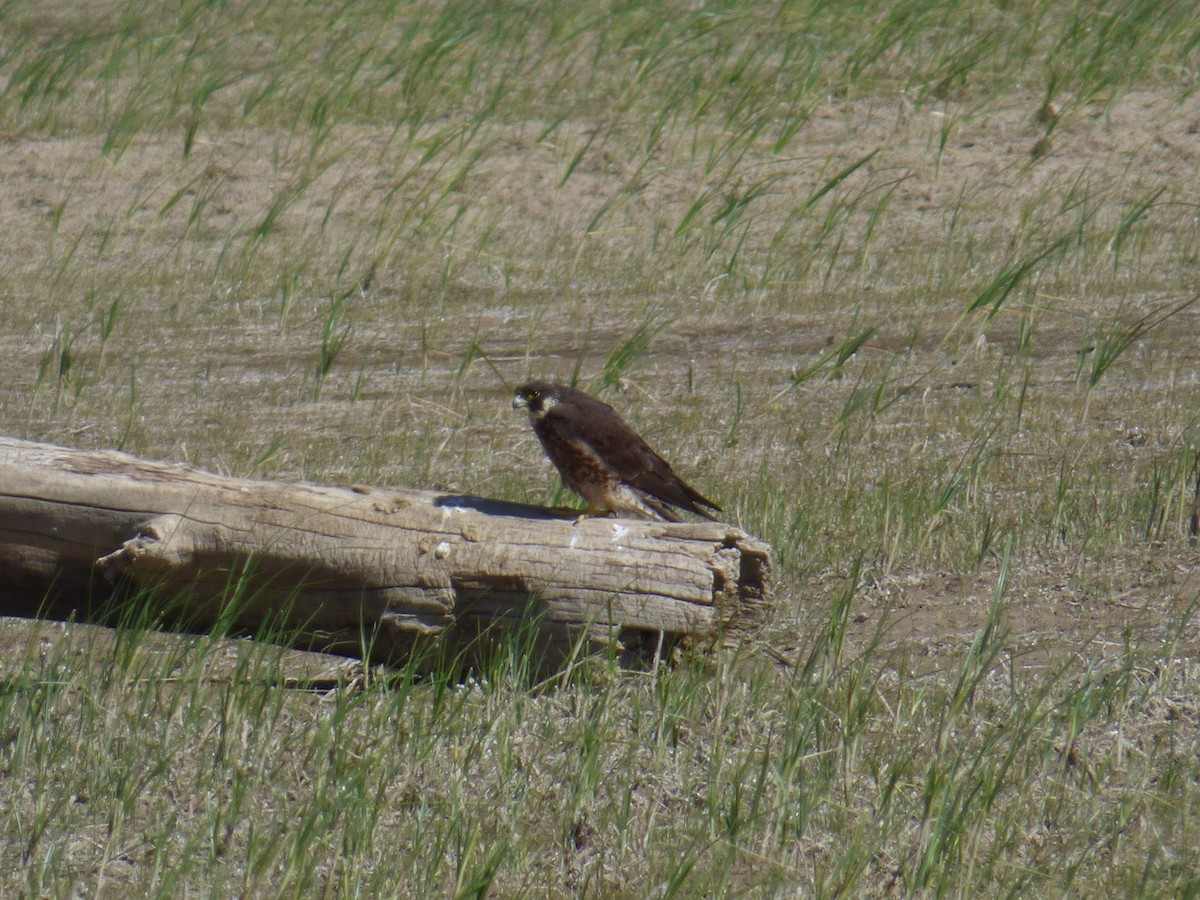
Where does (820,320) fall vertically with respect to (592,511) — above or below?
above

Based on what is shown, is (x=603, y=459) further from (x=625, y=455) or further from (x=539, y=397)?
(x=539, y=397)

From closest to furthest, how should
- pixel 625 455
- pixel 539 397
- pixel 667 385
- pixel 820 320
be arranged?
pixel 625 455 → pixel 539 397 → pixel 667 385 → pixel 820 320

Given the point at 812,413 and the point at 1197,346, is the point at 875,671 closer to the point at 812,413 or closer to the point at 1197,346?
the point at 812,413

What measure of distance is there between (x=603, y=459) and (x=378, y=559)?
847mm

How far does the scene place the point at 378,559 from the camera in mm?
4180

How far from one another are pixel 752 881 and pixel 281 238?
22.5ft

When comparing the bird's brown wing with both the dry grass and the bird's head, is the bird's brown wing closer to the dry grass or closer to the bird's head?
the bird's head

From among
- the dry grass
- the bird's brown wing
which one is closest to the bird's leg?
the bird's brown wing

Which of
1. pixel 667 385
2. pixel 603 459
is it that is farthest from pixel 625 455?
pixel 667 385

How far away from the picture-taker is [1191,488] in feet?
17.2

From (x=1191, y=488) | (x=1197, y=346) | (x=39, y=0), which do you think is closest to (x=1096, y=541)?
(x=1191, y=488)

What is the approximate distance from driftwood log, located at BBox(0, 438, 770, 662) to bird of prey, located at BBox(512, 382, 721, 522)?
418 millimetres

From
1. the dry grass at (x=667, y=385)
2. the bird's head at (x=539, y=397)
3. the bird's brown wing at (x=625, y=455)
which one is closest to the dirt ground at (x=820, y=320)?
the dry grass at (x=667, y=385)

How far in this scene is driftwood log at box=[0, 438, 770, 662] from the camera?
4.15 m
